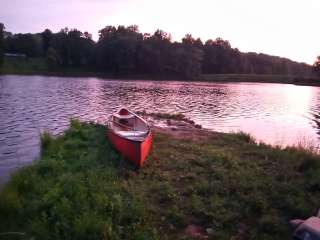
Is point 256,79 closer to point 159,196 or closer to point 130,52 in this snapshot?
point 130,52

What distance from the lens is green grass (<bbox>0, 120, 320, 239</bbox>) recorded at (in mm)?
7426

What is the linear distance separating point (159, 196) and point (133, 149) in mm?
2899

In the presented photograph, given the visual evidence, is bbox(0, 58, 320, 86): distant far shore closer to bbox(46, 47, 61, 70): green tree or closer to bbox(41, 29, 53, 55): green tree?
bbox(46, 47, 61, 70): green tree

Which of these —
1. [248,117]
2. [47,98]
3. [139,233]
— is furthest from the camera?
[47,98]

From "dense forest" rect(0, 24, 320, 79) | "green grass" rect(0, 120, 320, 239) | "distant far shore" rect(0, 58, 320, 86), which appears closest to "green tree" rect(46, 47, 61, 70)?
"dense forest" rect(0, 24, 320, 79)

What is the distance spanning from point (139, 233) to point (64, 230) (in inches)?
56.4

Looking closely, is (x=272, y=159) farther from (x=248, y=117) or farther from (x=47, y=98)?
(x=47, y=98)

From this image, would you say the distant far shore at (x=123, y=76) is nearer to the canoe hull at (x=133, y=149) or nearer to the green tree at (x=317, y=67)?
the green tree at (x=317, y=67)

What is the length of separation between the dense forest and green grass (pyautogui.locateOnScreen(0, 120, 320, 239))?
88844 millimetres

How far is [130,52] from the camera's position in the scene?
101 metres

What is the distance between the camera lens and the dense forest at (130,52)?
332ft

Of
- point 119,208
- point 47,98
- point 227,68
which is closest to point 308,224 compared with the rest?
point 119,208

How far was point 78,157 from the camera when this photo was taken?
12.4m

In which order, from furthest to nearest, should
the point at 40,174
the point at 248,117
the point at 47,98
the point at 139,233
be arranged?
1. the point at 47,98
2. the point at 248,117
3. the point at 40,174
4. the point at 139,233
